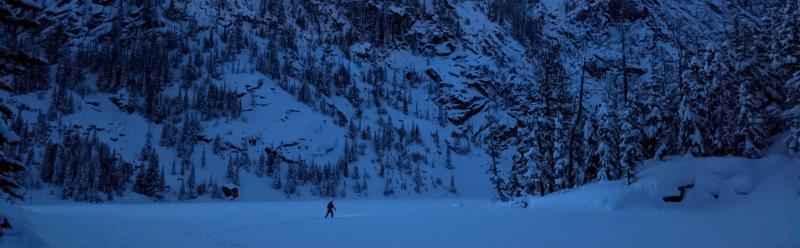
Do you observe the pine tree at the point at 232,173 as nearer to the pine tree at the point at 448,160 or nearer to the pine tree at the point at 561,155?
the pine tree at the point at 448,160

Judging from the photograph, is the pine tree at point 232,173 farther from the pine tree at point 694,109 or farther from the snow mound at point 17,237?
the snow mound at point 17,237

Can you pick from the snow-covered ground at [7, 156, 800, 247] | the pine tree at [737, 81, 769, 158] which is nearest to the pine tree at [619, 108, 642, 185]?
the snow-covered ground at [7, 156, 800, 247]

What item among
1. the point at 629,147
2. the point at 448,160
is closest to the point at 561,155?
the point at 629,147

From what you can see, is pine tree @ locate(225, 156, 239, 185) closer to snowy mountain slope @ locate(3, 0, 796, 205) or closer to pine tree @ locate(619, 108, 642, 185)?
snowy mountain slope @ locate(3, 0, 796, 205)

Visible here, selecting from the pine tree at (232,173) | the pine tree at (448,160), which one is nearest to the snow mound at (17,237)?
the pine tree at (232,173)

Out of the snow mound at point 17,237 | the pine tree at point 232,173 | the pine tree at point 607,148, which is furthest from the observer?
the pine tree at point 232,173

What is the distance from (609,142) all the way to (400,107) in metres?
144

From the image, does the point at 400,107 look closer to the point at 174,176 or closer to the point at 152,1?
the point at 174,176

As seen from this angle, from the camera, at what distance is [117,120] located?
447ft

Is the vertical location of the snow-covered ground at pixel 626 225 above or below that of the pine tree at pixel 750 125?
below

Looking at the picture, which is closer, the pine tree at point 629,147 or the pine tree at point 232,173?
the pine tree at point 629,147

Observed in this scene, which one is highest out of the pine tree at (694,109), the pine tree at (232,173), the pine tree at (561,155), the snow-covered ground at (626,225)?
the pine tree at (694,109)

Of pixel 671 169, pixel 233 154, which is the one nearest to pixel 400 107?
pixel 233 154

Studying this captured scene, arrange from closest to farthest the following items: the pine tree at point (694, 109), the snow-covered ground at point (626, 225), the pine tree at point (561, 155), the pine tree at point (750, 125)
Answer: the snow-covered ground at point (626, 225), the pine tree at point (750, 125), the pine tree at point (694, 109), the pine tree at point (561, 155)
